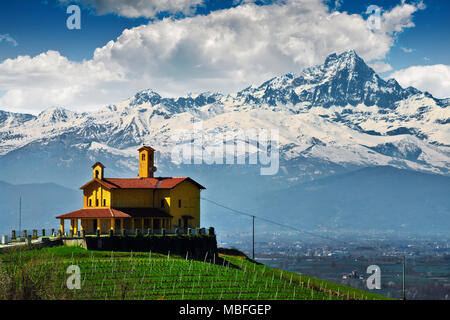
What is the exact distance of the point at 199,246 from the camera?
116 metres

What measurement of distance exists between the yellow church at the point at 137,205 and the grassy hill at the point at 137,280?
30.8 ft

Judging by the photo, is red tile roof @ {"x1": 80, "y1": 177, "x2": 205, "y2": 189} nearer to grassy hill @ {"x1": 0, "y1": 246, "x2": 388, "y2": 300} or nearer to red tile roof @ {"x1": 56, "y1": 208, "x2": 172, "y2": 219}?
red tile roof @ {"x1": 56, "y1": 208, "x2": 172, "y2": 219}

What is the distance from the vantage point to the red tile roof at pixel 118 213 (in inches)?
4493

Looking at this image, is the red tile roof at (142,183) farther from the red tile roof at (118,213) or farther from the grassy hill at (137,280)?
the grassy hill at (137,280)

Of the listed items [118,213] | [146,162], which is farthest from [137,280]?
[146,162]

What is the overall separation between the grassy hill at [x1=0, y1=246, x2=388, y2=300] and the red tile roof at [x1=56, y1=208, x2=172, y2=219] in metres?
8.46

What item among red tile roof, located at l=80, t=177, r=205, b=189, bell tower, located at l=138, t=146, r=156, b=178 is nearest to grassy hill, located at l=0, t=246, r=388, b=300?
red tile roof, located at l=80, t=177, r=205, b=189

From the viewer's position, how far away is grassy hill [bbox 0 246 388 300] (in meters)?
70.5

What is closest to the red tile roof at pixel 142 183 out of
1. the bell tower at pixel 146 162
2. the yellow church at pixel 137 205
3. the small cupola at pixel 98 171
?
the yellow church at pixel 137 205

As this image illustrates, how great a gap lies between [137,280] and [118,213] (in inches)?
1191
